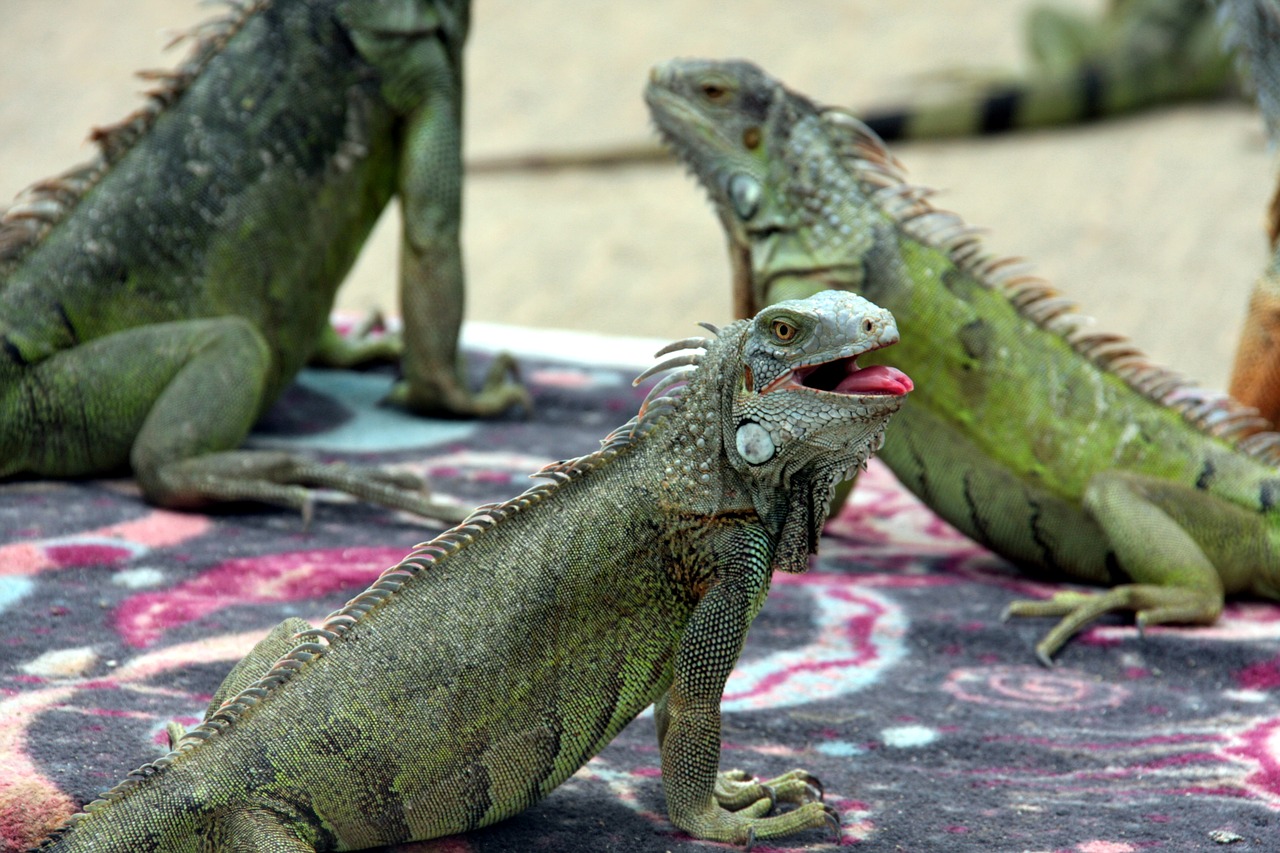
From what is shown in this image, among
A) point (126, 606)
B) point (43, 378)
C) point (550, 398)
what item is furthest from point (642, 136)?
point (126, 606)

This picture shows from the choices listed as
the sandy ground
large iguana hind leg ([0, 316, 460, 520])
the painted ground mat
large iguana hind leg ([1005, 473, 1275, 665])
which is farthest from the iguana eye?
the sandy ground

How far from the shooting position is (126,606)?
9.29 feet

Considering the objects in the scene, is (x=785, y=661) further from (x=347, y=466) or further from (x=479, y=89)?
(x=479, y=89)

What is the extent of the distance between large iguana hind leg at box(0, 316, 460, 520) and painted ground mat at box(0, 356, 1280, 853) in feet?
0.26

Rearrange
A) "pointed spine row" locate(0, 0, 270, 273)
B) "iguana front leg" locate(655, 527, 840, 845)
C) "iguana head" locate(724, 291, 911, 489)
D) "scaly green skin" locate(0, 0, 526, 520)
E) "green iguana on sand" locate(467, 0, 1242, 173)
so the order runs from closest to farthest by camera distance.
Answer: "iguana head" locate(724, 291, 911, 489) < "iguana front leg" locate(655, 527, 840, 845) < "scaly green skin" locate(0, 0, 526, 520) < "pointed spine row" locate(0, 0, 270, 273) < "green iguana on sand" locate(467, 0, 1242, 173)

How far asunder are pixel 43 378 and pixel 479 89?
8.45 m

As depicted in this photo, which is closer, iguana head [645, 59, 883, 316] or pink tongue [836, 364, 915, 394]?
pink tongue [836, 364, 915, 394]

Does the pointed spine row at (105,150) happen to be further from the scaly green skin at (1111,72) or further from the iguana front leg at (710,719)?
the scaly green skin at (1111,72)

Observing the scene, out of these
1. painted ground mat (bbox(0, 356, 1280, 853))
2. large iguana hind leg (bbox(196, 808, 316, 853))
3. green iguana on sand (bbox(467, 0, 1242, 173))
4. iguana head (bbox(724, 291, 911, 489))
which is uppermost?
green iguana on sand (bbox(467, 0, 1242, 173))

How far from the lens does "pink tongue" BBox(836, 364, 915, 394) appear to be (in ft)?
6.34

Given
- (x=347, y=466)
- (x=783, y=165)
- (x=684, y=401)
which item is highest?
(x=783, y=165)

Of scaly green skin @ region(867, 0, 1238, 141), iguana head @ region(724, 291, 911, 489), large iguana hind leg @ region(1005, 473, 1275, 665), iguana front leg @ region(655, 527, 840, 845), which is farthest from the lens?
scaly green skin @ region(867, 0, 1238, 141)

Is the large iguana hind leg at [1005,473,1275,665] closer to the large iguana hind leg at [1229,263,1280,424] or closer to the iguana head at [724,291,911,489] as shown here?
the large iguana hind leg at [1229,263,1280,424]

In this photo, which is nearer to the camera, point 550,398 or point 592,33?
point 550,398
